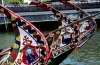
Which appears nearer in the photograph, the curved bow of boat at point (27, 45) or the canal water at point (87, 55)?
the curved bow of boat at point (27, 45)

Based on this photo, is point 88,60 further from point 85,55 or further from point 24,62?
point 24,62

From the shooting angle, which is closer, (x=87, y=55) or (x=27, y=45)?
(x=27, y=45)

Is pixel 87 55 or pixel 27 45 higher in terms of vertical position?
pixel 27 45

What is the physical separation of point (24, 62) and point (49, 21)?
2443cm

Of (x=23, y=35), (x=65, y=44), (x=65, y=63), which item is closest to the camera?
(x=23, y=35)

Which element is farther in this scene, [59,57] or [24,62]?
[59,57]

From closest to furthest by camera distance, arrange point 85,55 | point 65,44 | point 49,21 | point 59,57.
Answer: point 59,57
point 65,44
point 85,55
point 49,21

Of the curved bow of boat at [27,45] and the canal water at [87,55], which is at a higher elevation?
the curved bow of boat at [27,45]

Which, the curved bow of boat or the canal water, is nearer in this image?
the curved bow of boat

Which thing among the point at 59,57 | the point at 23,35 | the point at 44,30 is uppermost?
the point at 23,35

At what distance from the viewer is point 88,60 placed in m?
20.2

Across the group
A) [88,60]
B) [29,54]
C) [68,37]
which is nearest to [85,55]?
[88,60]

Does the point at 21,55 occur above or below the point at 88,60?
above

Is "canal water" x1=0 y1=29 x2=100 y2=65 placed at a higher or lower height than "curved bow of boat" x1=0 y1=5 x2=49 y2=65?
lower
